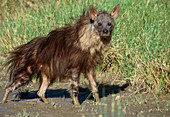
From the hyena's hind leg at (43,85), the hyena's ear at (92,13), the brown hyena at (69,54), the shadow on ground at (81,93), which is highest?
the hyena's ear at (92,13)

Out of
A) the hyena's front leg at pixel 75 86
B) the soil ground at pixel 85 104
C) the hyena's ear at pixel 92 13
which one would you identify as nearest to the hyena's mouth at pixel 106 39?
the hyena's ear at pixel 92 13

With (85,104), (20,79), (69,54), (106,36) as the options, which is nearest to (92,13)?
(106,36)

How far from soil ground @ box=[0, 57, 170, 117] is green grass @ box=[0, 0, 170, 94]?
1.38 ft

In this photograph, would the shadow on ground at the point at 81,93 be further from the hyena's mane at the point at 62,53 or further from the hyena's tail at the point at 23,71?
the hyena's mane at the point at 62,53

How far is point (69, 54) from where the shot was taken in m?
5.36

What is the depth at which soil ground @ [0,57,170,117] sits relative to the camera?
15.2 ft

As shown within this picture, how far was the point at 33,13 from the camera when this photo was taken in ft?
28.6

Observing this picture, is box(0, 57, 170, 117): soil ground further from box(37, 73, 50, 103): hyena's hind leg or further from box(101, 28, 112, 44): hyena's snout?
box(101, 28, 112, 44): hyena's snout

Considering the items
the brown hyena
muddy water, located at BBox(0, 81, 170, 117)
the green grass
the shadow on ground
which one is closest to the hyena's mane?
the brown hyena

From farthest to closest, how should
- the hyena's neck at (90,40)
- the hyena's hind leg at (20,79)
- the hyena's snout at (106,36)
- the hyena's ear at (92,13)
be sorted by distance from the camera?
1. the hyena's hind leg at (20,79)
2. the hyena's ear at (92,13)
3. the hyena's neck at (90,40)
4. the hyena's snout at (106,36)

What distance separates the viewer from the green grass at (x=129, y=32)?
226 inches

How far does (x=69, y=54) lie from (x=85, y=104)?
942 mm

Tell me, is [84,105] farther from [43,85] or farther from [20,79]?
[20,79]

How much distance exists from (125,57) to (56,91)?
1691mm
